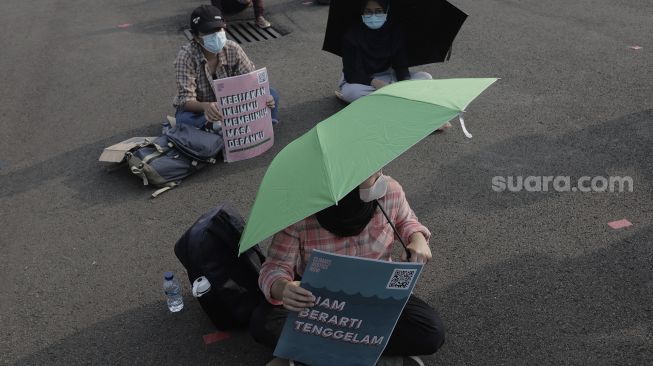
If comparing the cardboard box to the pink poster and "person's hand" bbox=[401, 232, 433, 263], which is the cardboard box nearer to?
the pink poster

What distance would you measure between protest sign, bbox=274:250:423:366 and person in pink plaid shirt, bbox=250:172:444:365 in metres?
0.15

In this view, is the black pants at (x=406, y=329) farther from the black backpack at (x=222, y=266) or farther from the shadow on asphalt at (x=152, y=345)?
the shadow on asphalt at (x=152, y=345)

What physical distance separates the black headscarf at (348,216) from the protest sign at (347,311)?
0.33 meters

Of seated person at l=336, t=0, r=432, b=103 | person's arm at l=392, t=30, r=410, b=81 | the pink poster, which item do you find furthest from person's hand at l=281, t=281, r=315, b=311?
person's arm at l=392, t=30, r=410, b=81

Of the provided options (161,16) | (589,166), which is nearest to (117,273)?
(589,166)

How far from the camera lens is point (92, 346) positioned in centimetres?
372

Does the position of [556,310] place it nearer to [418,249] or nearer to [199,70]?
[418,249]

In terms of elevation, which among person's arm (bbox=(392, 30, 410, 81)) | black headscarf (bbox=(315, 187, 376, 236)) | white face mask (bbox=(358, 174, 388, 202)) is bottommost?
person's arm (bbox=(392, 30, 410, 81))

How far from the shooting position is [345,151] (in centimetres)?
257

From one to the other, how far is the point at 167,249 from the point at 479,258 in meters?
2.21

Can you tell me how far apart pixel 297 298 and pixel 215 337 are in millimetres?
1079

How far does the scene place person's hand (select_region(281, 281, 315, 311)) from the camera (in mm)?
2844

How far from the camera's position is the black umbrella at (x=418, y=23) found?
18.8 ft

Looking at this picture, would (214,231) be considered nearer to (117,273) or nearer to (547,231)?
(117,273)
